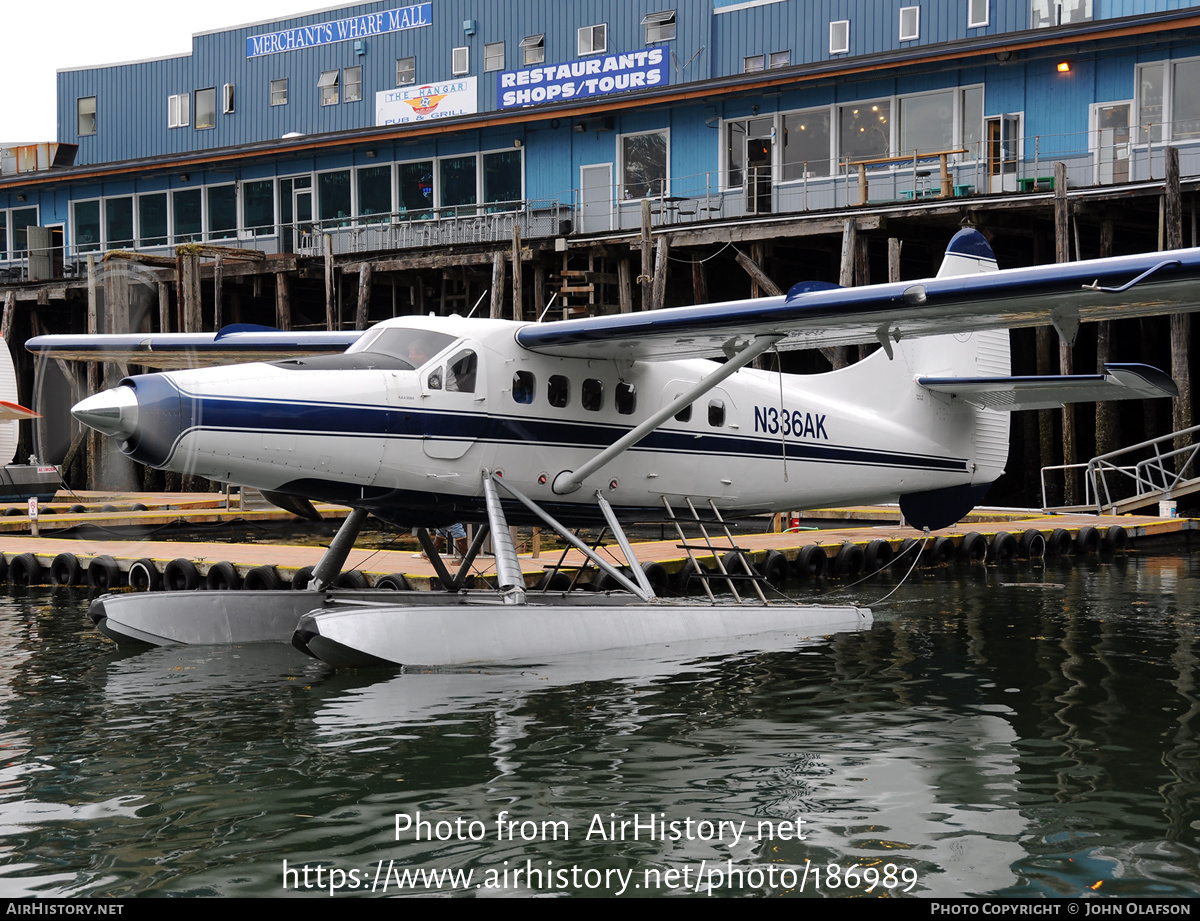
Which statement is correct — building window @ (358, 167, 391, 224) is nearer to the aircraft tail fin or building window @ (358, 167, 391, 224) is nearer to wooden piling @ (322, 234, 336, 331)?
wooden piling @ (322, 234, 336, 331)

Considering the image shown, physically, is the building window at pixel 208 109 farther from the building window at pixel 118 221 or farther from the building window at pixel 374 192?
the building window at pixel 374 192

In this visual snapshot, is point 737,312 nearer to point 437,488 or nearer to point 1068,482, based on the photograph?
point 437,488

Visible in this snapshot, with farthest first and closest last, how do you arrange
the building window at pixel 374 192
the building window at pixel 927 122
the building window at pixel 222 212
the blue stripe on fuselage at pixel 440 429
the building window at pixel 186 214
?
the building window at pixel 186 214
the building window at pixel 222 212
the building window at pixel 374 192
the building window at pixel 927 122
the blue stripe on fuselage at pixel 440 429

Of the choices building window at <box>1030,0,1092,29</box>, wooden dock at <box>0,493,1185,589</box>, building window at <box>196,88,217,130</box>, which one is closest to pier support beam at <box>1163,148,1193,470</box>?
wooden dock at <box>0,493,1185,589</box>

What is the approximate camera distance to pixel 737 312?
1026 centimetres

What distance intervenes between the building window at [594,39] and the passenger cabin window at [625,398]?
83.7 ft

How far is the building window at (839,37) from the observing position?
31.4m

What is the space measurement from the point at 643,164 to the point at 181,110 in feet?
62.2

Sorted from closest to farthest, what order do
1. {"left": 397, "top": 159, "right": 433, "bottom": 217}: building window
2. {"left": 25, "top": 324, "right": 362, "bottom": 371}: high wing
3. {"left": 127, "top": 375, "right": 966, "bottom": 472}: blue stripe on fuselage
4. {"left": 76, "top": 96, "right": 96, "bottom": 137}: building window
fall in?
{"left": 127, "top": 375, "right": 966, "bottom": 472}: blue stripe on fuselage → {"left": 25, "top": 324, "right": 362, "bottom": 371}: high wing → {"left": 397, "top": 159, "right": 433, "bottom": 217}: building window → {"left": 76, "top": 96, "right": 96, "bottom": 137}: building window

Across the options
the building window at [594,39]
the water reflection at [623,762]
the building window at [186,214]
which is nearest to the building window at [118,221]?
the building window at [186,214]

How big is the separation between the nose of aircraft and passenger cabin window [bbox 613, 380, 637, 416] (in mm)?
4301

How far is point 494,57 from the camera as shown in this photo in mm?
36688

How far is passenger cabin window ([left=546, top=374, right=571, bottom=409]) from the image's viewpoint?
11039 mm

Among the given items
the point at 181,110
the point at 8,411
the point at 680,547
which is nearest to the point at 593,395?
the point at 680,547
